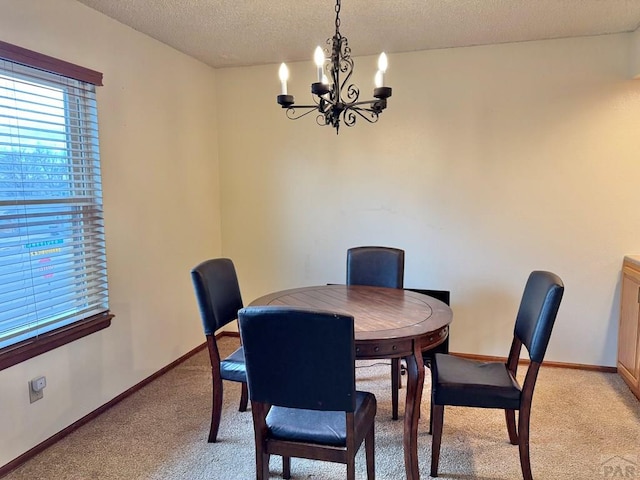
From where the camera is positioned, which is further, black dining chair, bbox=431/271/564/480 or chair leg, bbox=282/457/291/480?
chair leg, bbox=282/457/291/480

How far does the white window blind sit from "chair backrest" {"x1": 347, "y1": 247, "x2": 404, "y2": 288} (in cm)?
163

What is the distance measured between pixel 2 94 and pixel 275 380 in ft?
6.32

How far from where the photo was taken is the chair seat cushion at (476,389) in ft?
6.73

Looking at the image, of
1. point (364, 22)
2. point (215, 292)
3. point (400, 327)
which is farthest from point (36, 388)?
point (364, 22)

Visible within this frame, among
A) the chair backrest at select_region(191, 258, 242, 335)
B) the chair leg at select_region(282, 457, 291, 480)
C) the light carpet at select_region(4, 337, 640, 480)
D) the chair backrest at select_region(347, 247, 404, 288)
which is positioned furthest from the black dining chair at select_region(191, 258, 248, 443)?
the chair backrest at select_region(347, 247, 404, 288)

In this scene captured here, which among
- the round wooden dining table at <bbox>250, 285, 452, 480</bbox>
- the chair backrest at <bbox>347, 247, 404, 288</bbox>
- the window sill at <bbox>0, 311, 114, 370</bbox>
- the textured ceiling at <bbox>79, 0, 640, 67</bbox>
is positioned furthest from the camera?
the chair backrest at <bbox>347, 247, 404, 288</bbox>

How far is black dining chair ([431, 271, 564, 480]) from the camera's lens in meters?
1.99

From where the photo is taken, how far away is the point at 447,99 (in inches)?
140

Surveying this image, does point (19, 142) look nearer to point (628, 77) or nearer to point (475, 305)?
point (475, 305)

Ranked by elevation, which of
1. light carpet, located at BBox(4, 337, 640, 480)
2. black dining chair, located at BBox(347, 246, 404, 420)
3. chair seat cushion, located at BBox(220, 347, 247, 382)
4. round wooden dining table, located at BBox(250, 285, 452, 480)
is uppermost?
black dining chair, located at BBox(347, 246, 404, 420)

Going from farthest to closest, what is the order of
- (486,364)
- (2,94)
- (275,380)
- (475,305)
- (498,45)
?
(475,305)
(498,45)
(486,364)
(2,94)
(275,380)

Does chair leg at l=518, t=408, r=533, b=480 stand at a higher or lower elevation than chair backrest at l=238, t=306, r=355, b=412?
lower

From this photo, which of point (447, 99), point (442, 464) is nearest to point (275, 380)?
point (442, 464)

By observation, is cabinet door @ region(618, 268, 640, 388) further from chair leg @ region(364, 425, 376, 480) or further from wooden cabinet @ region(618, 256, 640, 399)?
chair leg @ region(364, 425, 376, 480)
